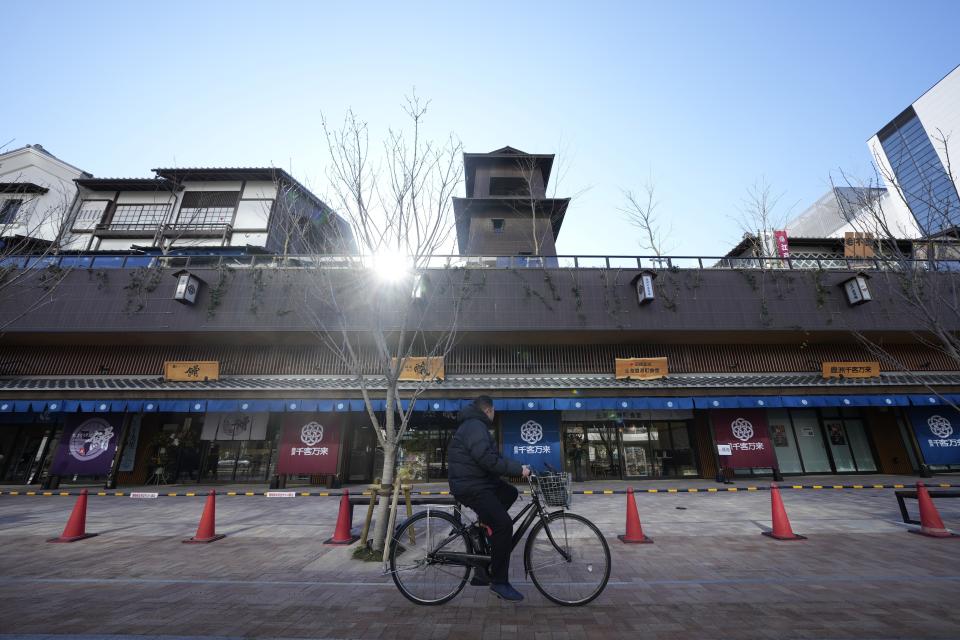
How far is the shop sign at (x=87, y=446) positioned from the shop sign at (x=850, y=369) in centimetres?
2962

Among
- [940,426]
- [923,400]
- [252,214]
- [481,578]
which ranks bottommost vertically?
[481,578]

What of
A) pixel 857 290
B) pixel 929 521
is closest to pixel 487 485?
pixel 929 521

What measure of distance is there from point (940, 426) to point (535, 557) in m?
21.3

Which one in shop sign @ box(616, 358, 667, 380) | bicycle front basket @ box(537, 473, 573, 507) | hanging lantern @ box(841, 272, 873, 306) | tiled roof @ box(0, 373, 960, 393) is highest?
hanging lantern @ box(841, 272, 873, 306)

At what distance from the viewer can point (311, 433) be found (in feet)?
46.9

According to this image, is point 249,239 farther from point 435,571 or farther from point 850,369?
point 850,369

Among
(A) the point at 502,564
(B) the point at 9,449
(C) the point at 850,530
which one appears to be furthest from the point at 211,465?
(C) the point at 850,530

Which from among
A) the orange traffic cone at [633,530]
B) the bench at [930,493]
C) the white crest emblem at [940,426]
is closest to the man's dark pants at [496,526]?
the orange traffic cone at [633,530]

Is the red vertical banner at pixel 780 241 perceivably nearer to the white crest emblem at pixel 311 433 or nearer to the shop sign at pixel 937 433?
the shop sign at pixel 937 433

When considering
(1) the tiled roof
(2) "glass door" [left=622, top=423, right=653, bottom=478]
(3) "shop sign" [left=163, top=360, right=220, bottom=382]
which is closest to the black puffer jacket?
(1) the tiled roof

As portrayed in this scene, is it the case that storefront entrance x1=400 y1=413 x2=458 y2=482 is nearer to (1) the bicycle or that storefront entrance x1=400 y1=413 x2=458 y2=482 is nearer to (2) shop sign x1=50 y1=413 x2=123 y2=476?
Result: (1) the bicycle

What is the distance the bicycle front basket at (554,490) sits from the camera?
383cm

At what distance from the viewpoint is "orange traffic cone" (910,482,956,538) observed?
5.94 m

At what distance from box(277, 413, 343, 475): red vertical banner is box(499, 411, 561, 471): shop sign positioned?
6773mm
